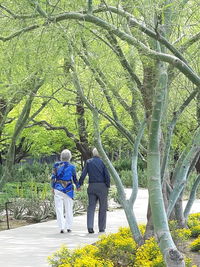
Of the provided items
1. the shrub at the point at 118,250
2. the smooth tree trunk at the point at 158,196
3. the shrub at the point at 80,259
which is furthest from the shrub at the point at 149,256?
the smooth tree trunk at the point at 158,196

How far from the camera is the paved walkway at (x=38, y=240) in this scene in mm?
9297

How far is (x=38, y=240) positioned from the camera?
1132 cm

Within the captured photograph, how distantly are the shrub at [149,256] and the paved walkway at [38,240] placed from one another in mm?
1422

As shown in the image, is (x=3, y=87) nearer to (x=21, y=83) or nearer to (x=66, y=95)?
(x=21, y=83)

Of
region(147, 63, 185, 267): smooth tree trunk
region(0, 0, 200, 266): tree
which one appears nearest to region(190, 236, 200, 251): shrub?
region(0, 0, 200, 266): tree

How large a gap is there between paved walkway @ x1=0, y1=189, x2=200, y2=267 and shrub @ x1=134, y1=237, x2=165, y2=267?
1422 millimetres

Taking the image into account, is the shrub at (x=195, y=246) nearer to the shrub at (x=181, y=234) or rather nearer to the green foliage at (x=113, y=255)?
the shrub at (x=181, y=234)

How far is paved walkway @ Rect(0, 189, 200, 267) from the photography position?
9297 millimetres

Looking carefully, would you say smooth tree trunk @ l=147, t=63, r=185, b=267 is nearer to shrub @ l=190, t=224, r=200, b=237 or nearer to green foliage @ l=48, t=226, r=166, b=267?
green foliage @ l=48, t=226, r=166, b=267

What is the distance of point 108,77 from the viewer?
33.6 feet

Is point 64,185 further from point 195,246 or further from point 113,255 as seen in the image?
point 113,255

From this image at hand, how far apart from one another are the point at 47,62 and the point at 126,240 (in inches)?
118

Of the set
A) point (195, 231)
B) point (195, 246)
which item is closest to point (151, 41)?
point (195, 246)

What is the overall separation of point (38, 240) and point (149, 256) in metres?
3.49
